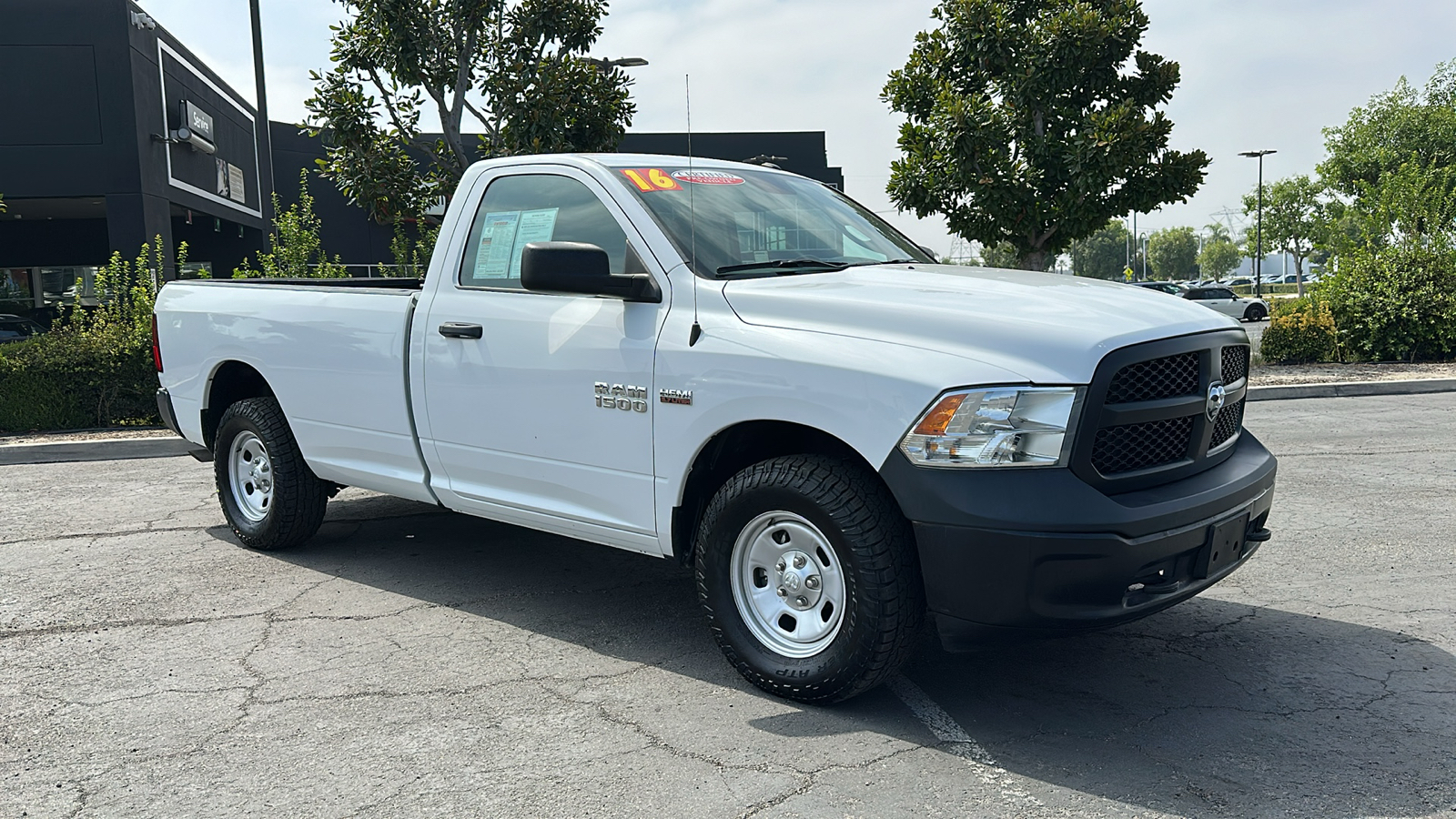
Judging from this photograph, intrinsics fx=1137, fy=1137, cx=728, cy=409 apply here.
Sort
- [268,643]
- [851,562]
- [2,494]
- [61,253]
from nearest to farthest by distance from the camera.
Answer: [851,562], [268,643], [2,494], [61,253]

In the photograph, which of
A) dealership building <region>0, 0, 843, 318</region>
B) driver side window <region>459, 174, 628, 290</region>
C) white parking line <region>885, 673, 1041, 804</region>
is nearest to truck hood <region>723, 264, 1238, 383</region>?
driver side window <region>459, 174, 628, 290</region>

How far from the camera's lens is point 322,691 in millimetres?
4090

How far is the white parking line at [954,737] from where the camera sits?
3.26 metres

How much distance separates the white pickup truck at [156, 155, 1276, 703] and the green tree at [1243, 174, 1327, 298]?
71.2 metres

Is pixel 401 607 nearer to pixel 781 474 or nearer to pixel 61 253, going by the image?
pixel 781 474

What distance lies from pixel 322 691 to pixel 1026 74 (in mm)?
14540

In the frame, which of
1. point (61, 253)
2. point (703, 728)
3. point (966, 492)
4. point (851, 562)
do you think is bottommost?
point (703, 728)

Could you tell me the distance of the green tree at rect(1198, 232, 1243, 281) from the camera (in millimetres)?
142750

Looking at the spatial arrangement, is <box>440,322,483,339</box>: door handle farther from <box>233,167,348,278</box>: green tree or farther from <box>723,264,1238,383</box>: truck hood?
<box>233,167,348,278</box>: green tree

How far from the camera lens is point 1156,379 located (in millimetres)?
3613

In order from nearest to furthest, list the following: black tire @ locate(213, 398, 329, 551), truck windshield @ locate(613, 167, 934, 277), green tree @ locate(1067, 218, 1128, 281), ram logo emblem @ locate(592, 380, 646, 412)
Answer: ram logo emblem @ locate(592, 380, 646, 412), truck windshield @ locate(613, 167, 934, 277), black tire @ locate(213, 398, 329, 551), green tree @ locate(1067, 218, 1128, 281)

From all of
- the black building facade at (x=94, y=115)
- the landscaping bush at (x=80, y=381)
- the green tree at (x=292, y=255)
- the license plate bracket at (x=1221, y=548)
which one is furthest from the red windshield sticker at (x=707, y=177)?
the black building facade at (x=94, y=115)

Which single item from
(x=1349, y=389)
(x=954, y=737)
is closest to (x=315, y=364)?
(x=954, y=737)

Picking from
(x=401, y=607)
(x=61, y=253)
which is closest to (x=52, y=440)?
(x=401, y=607)
